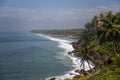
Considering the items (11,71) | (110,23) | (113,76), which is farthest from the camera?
(11,71)

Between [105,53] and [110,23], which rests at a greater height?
[110,23]

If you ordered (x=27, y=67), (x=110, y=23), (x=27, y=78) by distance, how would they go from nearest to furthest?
1. (x=110, y=23)
2. (x=27, y=78)
3. (x=27, y=67)

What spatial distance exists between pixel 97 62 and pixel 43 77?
20.9 metres

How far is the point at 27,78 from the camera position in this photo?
6656cm

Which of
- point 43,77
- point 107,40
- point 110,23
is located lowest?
point 43,77

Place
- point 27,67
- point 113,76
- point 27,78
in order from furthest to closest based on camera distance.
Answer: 1. point 27,67
2. point 27,78
3. point 113,76

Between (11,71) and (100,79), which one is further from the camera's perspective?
(11,71)

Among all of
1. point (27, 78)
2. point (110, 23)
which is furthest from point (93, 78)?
point (27, 78)

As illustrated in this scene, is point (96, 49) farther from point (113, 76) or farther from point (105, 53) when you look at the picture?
point (113, 76)

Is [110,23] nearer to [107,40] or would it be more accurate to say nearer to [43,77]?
[43,77]

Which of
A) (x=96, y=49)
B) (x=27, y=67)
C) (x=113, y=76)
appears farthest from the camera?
(x=96, y=49)

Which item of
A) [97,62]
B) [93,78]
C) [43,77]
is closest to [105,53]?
[97,62]

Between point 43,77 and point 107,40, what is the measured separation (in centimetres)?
3534

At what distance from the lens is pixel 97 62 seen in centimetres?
8031
